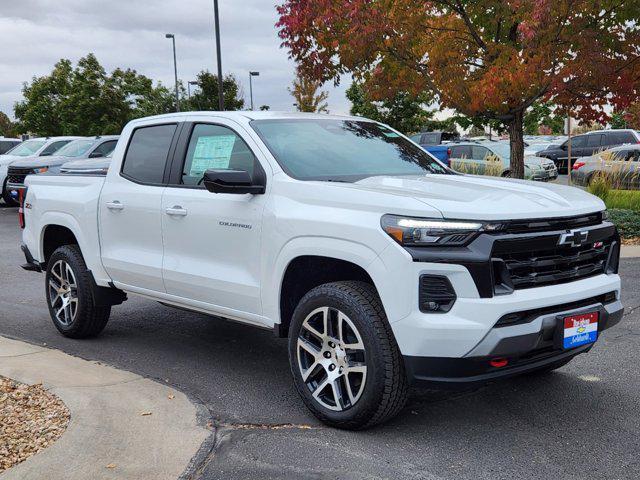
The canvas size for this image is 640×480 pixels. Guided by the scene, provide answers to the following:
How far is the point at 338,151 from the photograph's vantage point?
17.1ft

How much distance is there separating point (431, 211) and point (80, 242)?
12.0 ft

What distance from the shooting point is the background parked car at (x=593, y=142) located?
26078 mm

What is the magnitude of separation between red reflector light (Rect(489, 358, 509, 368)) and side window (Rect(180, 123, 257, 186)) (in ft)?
6.64

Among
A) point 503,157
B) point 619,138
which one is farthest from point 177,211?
point 619,138

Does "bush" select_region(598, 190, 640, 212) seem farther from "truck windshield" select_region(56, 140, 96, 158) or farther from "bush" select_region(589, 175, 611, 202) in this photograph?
"truck windshield" select_region(56, 140, 96, 158)

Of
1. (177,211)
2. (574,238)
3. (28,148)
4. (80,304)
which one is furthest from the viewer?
(28,148)

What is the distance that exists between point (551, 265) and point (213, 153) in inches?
99.0

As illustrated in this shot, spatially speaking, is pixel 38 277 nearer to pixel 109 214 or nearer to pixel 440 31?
pixel 109 214

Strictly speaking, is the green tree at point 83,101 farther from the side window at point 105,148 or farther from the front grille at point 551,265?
the front grille at point 551,265

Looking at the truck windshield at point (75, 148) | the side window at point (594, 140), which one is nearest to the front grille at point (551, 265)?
the truck windshield at point (75, 148)

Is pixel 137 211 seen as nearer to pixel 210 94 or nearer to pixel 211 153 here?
pixel 211 153

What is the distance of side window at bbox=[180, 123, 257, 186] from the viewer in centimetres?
511

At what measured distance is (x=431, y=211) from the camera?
12.7ft

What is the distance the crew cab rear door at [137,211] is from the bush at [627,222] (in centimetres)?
888
